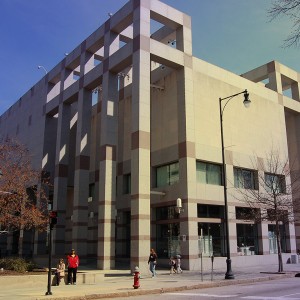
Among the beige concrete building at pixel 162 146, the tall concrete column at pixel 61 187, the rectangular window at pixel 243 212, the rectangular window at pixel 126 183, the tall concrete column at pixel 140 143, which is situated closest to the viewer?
the tall concrete column at pixel 140 143

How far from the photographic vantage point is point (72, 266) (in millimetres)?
20562

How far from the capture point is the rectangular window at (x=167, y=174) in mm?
34531

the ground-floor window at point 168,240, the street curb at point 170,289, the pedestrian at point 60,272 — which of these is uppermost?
the ground-floor window at point 168,240

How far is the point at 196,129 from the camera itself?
34.4 m

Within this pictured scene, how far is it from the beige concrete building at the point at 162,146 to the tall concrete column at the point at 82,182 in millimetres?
101

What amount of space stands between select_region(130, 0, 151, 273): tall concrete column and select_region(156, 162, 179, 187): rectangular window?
446 centimetres

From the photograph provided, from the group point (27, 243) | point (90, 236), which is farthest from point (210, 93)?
point (27, 243)

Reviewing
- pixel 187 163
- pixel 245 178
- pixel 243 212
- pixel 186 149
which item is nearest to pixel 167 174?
pixel 187 163

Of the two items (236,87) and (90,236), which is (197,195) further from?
(90,236)

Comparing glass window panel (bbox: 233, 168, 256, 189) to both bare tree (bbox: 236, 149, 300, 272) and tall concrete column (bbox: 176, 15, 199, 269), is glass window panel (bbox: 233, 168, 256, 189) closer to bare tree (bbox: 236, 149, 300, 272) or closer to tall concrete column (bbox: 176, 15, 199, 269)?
bare tree (bbox: 236, 149, 300, 272)

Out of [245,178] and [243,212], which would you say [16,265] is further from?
[245,178]

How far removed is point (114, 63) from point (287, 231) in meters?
25.0

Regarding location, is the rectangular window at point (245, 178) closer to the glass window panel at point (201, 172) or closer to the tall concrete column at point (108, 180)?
the glass window panel at point (201, 172)

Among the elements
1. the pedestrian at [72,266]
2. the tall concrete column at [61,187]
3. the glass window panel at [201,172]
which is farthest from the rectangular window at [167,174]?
the pedestrian at [72,266]
